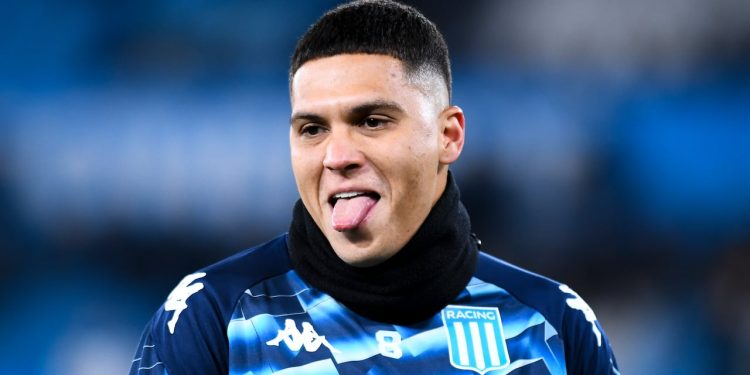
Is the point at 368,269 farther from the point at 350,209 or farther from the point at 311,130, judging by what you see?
the point at 311,130

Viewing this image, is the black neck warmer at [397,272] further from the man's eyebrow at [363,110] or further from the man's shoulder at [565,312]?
the man's eyebrow at [363,110]

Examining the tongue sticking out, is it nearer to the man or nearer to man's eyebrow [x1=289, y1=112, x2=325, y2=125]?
the man

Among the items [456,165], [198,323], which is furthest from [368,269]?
[456,165]

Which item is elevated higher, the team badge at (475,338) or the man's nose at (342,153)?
the man's nose at (342,153)

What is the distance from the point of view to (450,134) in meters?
2.58

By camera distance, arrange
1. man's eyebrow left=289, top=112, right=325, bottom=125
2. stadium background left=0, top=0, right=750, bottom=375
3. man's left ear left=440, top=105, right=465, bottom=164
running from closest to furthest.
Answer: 1. man's eyebrow left=289, top=112, right=325, bottom=125
2. man's left ear left=440, top=105, right=465, bottom=164
3. stadium background left=0, top=0, right=750, bottom=375

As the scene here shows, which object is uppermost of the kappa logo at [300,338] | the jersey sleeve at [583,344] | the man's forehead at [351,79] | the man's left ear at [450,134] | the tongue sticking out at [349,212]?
the man's forehead at [351,79]

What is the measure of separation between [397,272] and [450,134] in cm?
40

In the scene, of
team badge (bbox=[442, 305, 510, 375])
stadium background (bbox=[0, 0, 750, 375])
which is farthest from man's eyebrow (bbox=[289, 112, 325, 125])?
stadium background (bbox=[0, 0, 750, 375])

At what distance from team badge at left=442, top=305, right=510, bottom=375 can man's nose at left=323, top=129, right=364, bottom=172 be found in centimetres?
49

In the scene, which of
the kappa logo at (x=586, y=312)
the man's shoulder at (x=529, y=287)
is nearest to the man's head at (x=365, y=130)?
the man's shoulder at (x=529, y=287)

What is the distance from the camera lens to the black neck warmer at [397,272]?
2408 mm

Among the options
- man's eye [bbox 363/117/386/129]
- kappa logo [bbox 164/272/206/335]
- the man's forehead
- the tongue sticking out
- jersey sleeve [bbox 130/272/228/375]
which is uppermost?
the man's forehead

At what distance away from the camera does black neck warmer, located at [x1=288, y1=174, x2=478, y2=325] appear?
241 centimetres
